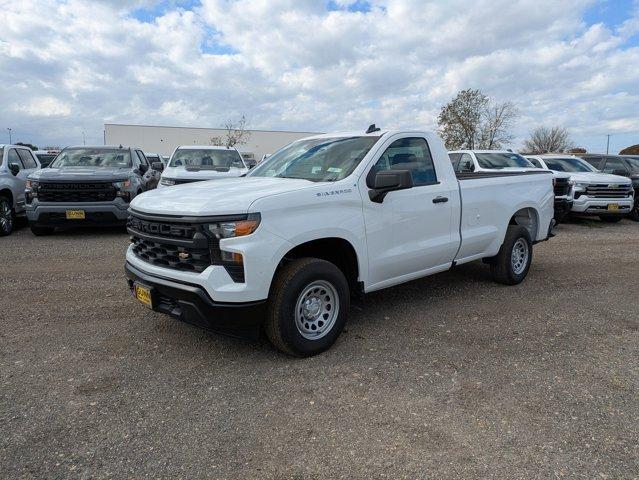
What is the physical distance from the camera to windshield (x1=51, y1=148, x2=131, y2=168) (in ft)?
33.3

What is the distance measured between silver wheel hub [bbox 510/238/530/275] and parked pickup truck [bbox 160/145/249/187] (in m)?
6.06

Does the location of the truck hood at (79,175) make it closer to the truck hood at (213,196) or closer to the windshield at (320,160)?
the windshield at (320,160)

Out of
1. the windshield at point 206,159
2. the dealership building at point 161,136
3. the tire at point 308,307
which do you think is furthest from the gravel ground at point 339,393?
the dealership building at point 161,136

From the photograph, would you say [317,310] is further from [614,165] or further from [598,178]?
[614,165]

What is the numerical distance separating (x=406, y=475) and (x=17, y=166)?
428 inches

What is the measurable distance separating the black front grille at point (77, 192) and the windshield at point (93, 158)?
1222mm

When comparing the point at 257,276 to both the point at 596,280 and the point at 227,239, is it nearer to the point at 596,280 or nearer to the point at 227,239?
the point at 227,239

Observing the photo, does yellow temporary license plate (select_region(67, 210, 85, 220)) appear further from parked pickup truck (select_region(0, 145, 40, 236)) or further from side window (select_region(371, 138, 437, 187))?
side window (select_region(371, 138, 437, 187))

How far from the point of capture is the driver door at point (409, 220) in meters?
4.33

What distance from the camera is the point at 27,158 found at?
11359mm

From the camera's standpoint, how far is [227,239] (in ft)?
11.3

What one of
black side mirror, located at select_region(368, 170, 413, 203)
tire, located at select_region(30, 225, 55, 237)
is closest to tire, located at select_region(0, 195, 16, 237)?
tire, located at select_region(30, 225, 55, 237)

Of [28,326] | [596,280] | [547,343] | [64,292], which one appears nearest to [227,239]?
[28,326]

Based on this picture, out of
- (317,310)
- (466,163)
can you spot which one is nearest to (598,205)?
(466,163)
